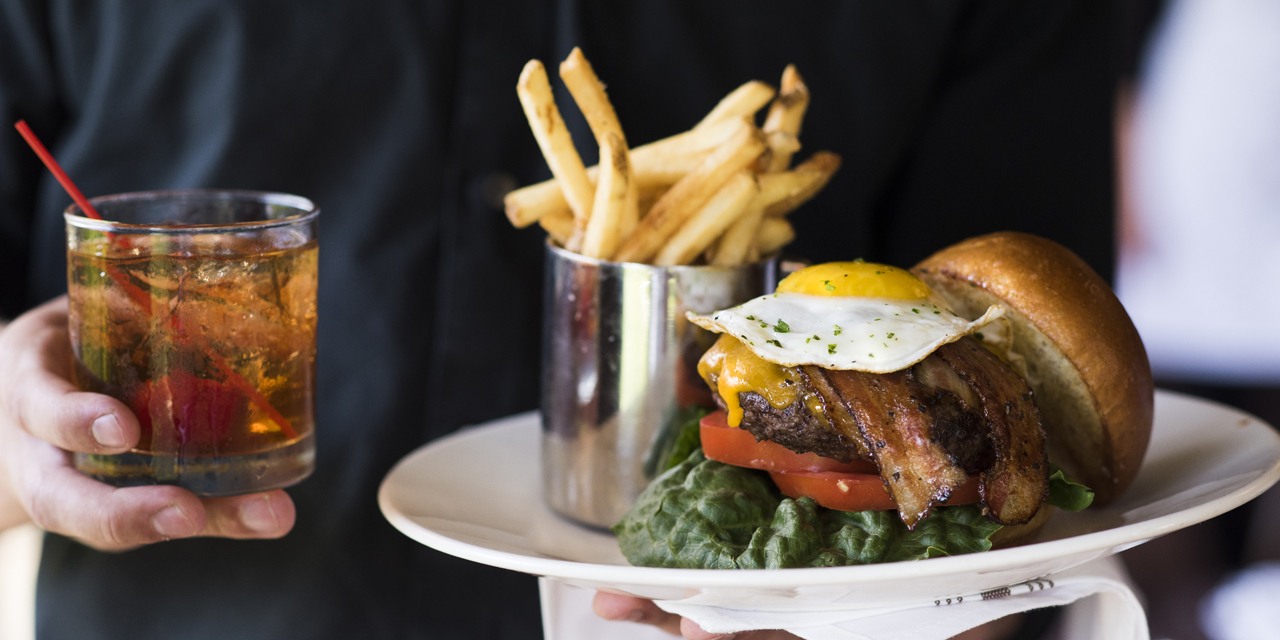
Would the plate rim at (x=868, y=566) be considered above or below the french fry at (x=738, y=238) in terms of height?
below

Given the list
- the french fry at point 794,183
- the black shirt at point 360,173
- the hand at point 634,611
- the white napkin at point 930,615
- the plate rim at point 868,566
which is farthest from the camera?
the black shirt at point 360,173

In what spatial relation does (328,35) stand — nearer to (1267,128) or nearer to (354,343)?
(354,343)

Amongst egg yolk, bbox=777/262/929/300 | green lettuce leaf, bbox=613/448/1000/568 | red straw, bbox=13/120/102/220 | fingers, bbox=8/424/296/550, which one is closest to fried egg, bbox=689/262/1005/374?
egg yolk, bbox=777/262/929/300

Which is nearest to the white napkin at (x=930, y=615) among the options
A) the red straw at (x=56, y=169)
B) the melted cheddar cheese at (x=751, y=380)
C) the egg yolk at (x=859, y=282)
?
the melted cheddar cheese at (x=751, y=380)

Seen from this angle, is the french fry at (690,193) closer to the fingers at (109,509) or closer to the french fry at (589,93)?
the french fry at (589,93)

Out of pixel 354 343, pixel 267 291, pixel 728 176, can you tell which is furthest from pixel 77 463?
pixel 728 176

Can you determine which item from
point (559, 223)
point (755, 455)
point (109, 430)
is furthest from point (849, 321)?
point (109, 430)

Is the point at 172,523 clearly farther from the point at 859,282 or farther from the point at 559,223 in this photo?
the point at 859,282
